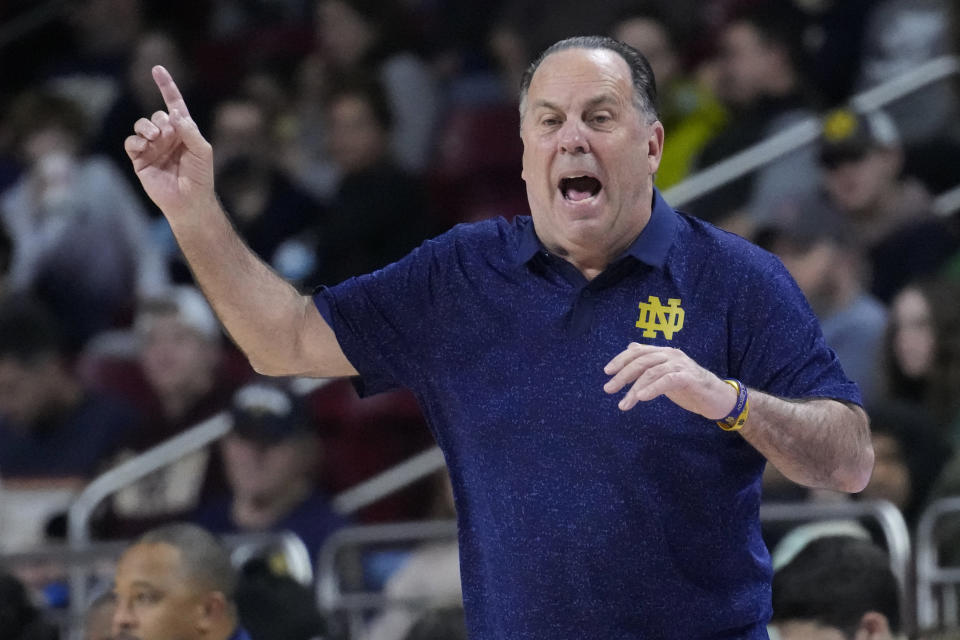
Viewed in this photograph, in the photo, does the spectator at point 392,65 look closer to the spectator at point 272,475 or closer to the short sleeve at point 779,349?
the spectator at point 272,475

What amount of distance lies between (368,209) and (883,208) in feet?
7.57

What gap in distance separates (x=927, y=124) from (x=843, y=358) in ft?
6.19

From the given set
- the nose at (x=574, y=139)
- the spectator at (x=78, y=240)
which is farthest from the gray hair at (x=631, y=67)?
the spectator at (x=78, y=240)

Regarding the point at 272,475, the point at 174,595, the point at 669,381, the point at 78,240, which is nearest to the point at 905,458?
the point at 272,475

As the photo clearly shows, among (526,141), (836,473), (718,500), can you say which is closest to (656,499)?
(718,500)

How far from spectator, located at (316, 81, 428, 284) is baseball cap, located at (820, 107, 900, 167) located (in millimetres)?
1848

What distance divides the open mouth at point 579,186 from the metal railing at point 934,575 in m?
2.50

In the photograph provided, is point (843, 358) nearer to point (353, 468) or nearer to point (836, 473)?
point (353, 468)

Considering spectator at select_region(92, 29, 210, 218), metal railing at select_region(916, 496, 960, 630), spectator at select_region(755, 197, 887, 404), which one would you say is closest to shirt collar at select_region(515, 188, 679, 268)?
metal railing at select_region(916, 496, 960, 630)

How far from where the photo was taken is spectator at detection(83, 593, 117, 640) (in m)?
4.73

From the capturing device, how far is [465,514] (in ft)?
9.89

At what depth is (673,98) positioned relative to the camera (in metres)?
7.73

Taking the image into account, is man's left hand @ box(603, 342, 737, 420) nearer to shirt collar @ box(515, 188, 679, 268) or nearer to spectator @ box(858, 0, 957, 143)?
shirt collar @ box(515, 188, 679, 268)

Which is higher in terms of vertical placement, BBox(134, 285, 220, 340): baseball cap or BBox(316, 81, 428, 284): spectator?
BBox(316, 81, 428, 284): spectator
